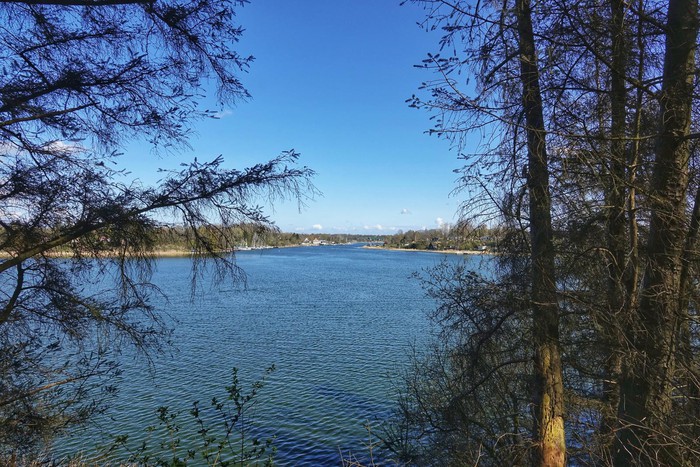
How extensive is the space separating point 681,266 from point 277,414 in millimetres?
10518

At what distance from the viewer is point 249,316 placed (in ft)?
76.4

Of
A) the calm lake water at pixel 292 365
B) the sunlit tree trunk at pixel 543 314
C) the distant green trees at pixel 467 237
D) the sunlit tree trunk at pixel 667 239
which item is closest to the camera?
the sunlit tree trunk at pixel 667 239

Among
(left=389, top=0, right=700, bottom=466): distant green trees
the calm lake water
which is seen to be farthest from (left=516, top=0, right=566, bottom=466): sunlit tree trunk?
the calm lake water

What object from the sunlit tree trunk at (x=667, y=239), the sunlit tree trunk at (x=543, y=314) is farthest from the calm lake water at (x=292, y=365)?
the sunlit tree trunk at (x=667, y=239)

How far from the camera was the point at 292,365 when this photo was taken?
15172 millimetres

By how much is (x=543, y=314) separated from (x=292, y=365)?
12291 millimetres

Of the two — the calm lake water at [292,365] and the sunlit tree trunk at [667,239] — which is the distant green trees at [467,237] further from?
the sunlit tree trunk at [667,239]

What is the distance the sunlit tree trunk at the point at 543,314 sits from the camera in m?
4.03

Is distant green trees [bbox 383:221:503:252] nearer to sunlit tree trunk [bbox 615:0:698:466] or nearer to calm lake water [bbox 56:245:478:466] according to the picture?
calm lake water [bbox 56:245:478:466]

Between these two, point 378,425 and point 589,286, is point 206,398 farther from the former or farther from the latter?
point 589,286

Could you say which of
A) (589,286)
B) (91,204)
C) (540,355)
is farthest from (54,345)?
(589,286)

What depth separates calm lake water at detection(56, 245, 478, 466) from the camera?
1031 cm

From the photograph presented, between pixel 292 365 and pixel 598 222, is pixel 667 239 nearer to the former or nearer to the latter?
pixel 598 222

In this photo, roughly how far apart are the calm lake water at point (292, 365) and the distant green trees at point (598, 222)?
1.49m
